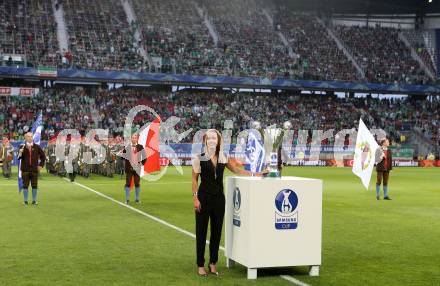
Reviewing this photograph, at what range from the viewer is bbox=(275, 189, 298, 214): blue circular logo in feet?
29.0

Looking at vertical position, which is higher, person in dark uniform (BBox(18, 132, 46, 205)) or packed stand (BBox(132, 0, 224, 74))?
packed stand (BBox(132, 0, 224, 74))

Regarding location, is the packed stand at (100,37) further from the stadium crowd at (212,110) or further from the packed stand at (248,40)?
the packed stand at (248,40)

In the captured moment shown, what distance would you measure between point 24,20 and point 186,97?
51.3ft

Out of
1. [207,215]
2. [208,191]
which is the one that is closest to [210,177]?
[208,191]

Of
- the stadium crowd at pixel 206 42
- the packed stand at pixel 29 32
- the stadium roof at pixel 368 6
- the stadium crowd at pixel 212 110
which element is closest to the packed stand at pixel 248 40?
the stadium crowd at pixel 206 42

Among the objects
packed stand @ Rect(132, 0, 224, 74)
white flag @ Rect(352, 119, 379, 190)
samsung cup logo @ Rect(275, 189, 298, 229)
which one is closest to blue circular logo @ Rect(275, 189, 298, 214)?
samsung cup logo @ Rect(275, 189, 298, 229)

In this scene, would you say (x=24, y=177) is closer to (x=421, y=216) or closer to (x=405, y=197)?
(x=421, y=216)

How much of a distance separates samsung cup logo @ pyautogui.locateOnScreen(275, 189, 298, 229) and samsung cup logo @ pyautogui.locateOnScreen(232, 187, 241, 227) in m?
0.56

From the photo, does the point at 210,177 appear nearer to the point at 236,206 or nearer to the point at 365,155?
the point at 236,206

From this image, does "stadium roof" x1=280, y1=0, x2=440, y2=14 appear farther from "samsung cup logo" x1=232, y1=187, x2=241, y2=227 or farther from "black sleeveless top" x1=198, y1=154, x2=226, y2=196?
"black sleeveless top" x1=198, y1=154, x2=226, y2=196

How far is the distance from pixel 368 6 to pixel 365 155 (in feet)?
183

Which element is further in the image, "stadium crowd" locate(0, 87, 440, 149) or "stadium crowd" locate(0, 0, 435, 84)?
"stadium crowd" locate(0, 0, 435, 84)

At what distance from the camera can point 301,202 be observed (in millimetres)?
8984

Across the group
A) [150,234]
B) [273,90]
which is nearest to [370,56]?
[273,90]
